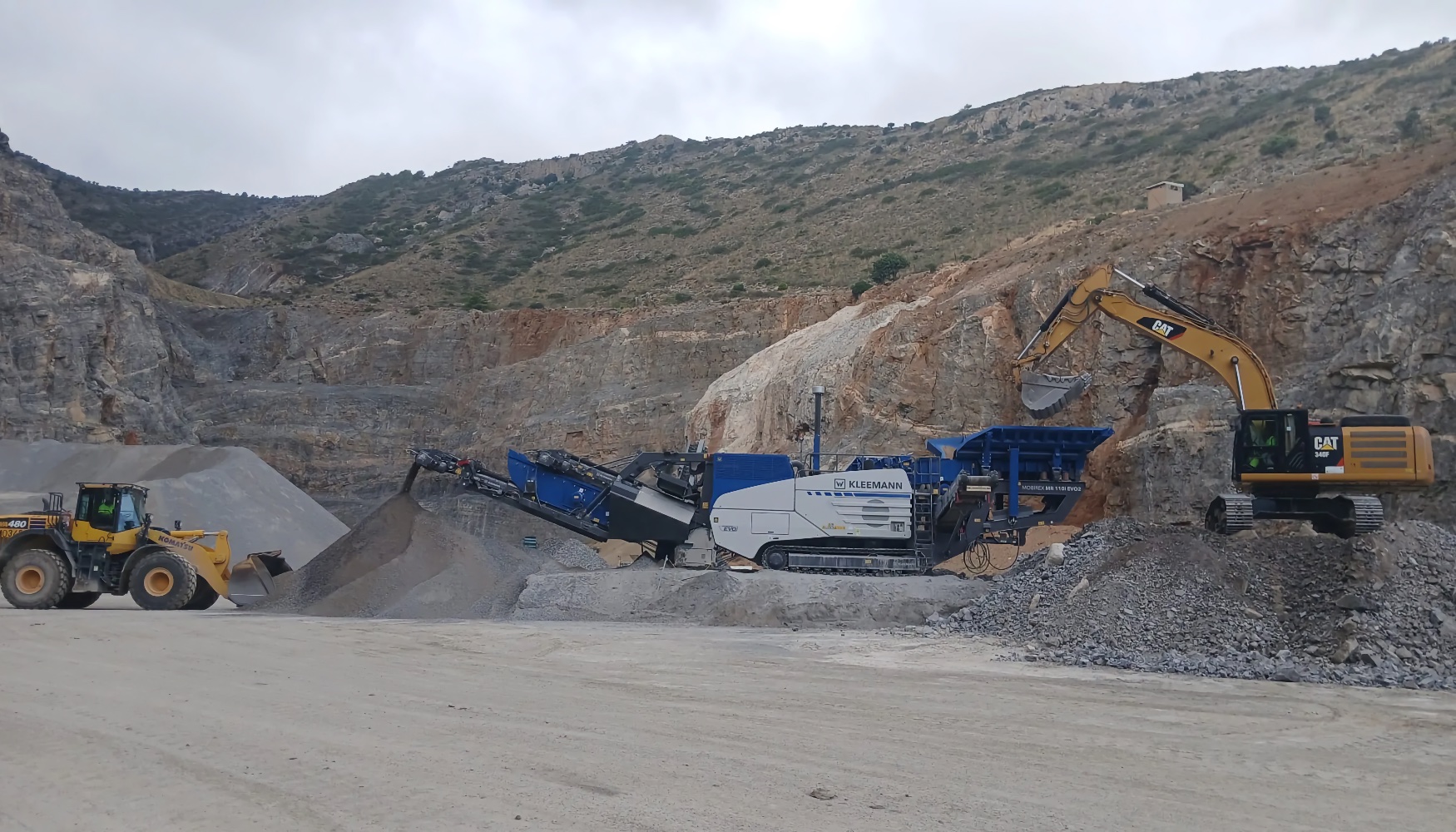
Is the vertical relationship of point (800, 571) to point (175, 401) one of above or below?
below

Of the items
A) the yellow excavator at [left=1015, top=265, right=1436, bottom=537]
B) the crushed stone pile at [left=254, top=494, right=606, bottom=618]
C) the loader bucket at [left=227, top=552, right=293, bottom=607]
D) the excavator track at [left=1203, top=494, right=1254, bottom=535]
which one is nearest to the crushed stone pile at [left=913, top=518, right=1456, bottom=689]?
the excavator track at [left=1203, top=494, right=1254, bottom=535]

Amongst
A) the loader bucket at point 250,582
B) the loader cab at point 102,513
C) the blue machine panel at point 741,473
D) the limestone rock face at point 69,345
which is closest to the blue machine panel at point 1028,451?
the blue machine panel at point 741,473

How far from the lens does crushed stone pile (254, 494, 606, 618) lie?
60.7 ft

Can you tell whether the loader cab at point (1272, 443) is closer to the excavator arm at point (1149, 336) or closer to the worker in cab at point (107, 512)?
the excavator arm at point (1149, 336)

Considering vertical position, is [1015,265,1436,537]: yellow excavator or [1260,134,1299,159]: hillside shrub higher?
[1260,134,1299,159]: hillside shrub

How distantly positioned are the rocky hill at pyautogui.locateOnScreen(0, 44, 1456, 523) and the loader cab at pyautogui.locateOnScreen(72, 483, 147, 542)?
59.5 feet

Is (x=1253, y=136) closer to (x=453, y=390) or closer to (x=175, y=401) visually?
(x=453, y=390)

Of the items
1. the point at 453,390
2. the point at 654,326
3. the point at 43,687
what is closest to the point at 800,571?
the point at 43,687

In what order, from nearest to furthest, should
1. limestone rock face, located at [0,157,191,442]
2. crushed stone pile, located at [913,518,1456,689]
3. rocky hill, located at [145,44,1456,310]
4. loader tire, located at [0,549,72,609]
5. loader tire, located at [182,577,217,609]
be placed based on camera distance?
crushed stone pile, located at [913,518,1456,689] < loader tire, located at [0,549,72,609] < loader tire, located at [182,577,217,609] < limestone rock face, located at [0,157,191,442] < rocky hill, located at [145,44,1456,310]

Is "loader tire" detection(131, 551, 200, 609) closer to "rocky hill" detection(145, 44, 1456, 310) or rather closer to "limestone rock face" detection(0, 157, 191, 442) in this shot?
"limestone rock face" detection(0, 157, 191, 442)

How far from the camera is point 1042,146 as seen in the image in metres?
67.0

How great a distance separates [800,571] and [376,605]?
7.36 m

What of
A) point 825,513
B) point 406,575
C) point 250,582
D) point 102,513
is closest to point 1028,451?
point 825,513

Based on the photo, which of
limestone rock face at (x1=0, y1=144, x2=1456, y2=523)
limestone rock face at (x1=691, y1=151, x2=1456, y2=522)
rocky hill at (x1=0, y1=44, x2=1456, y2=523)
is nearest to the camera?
limestone rock face at (x1=691, y1=151, x2=1456, y2=522)
